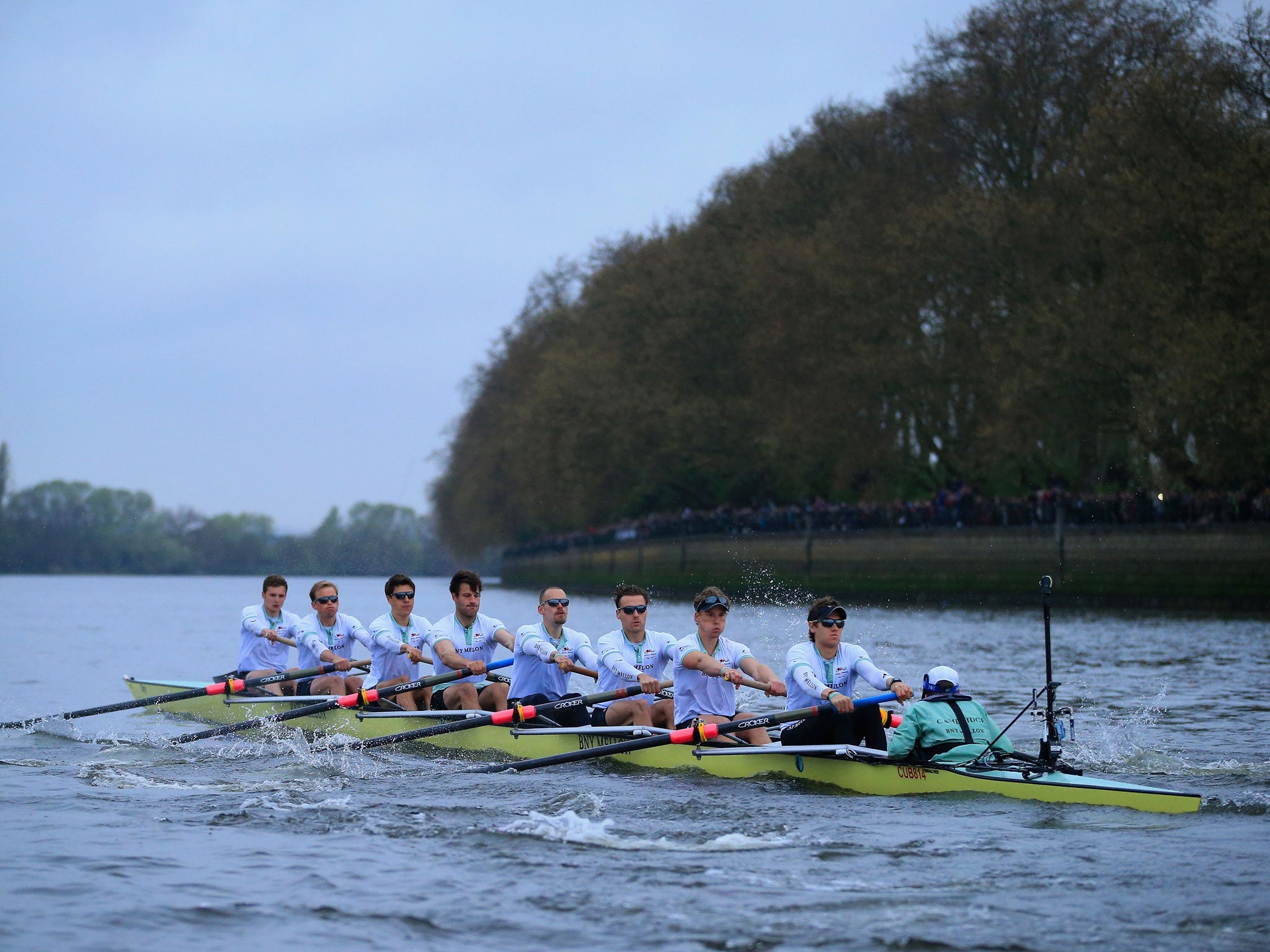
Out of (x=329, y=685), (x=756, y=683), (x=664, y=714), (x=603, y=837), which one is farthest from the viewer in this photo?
(x=329, y=685)

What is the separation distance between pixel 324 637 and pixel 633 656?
15.5ft

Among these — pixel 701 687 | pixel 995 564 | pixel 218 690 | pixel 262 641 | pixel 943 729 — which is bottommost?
pixel 218 690

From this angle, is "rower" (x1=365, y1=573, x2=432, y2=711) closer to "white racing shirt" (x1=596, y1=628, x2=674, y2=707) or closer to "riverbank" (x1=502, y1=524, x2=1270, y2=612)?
"white racing shirt" (x1=596, y1=628, x2=674, y2=707)

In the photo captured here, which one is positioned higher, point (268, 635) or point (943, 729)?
point (268, 635)

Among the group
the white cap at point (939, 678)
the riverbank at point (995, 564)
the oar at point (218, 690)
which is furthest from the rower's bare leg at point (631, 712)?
the riverbank at point (995, 564)

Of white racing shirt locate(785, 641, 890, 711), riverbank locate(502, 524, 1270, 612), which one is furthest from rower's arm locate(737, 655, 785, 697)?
riverbank locate(502, 524, 1270, 612)

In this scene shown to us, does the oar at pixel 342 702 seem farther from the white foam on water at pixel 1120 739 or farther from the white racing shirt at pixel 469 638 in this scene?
the white foam on water at pixel 1120 739

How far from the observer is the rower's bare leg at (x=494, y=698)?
14.8 metres

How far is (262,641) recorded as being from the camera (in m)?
17.2

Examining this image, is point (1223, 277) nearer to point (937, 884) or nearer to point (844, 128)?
point (844, 128)

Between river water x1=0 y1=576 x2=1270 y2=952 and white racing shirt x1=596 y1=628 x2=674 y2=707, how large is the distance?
836mm

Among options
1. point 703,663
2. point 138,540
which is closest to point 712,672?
point 703,663

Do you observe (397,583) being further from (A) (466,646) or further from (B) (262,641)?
(B) (262,641)

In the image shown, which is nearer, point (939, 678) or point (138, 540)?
point (939, 678)
